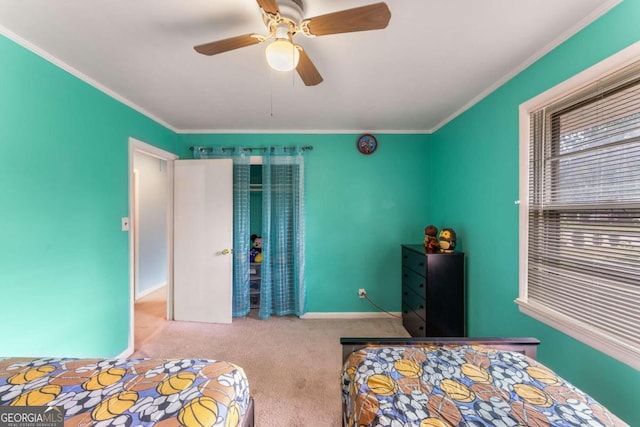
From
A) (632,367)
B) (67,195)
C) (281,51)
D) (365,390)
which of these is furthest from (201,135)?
(632,367)

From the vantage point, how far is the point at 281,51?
114 cm

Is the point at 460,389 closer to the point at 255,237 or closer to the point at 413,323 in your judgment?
the point at 413,323

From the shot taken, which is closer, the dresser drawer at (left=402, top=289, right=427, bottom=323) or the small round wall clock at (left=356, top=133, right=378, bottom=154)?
the dresser drawer at (left=402, top=289, right=427, bottom=323)

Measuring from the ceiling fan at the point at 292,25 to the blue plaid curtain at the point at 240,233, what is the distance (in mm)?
1883

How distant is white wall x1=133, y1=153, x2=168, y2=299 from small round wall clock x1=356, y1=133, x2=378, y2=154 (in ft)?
11.1

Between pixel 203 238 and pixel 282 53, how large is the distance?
2500 millimetres

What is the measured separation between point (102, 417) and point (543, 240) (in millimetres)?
2405

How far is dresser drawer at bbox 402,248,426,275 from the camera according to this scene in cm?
238

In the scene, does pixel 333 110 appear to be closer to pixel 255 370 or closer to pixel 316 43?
pixel 316 43

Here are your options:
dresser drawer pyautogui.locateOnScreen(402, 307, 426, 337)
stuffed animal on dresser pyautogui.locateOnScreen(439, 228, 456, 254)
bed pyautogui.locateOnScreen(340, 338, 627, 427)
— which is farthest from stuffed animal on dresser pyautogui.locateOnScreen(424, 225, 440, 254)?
bed pyautogui.locateOnScreen(340, 338, 627, 427)

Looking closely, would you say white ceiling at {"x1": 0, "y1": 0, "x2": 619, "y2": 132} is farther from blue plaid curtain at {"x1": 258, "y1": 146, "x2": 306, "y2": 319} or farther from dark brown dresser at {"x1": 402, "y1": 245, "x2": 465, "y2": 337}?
dark brown dresser at {"x1": 402, "y1": 245, "x2": 465, "y2": 337}

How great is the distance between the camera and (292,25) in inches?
47.3

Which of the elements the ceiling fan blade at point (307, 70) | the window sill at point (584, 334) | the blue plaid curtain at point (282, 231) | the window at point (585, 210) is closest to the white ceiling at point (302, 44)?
the ceiling fan blade at point (307, 70)

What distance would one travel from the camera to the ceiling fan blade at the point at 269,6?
99cm
